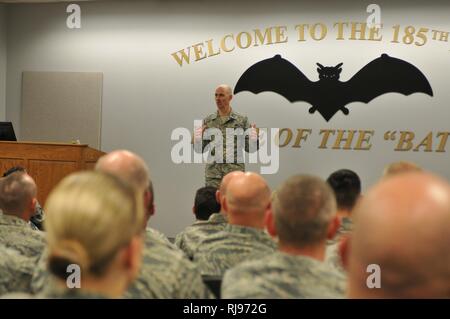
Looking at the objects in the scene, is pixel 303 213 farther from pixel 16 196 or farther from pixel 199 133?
pixel 199 133

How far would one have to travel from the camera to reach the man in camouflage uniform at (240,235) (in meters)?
2.40

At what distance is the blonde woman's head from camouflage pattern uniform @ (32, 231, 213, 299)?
62 centimetres

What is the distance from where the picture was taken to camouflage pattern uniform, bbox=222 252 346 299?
1.58 m

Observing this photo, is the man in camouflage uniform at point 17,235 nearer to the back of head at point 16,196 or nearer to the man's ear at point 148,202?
the back of head at point 16,196

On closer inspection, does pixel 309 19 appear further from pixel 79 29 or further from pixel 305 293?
pixel 305 293

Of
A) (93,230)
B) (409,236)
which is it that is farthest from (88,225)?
(409,236)

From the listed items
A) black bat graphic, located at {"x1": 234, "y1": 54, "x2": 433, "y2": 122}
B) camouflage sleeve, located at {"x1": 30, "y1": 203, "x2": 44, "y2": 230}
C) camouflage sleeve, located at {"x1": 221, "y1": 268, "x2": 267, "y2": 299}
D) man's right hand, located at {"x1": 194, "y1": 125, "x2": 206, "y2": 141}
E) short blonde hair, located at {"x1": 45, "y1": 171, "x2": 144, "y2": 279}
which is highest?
black bat graphic, located at {"x1": 234, "y1": 54, "x2": 433, "y2": 122}

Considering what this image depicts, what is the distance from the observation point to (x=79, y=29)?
7.71 m

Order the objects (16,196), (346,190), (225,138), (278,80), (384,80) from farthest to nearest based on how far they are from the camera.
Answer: (278,80)
(384,80)
(225,138)
(346,190)
(16,196)

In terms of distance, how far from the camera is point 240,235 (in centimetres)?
243

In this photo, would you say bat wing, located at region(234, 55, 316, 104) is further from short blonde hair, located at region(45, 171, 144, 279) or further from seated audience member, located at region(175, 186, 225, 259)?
short blonde hair, located at region(45, 171, 144, 279)

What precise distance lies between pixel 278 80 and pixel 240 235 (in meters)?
4.93

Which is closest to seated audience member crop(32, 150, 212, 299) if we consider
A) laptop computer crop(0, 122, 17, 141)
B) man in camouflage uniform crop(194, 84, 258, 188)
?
man in camouflage uniform crop(194, 84, 258, 188)

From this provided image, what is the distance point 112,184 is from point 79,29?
7.04m
